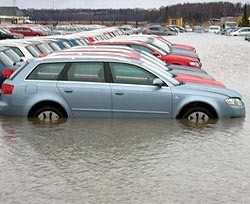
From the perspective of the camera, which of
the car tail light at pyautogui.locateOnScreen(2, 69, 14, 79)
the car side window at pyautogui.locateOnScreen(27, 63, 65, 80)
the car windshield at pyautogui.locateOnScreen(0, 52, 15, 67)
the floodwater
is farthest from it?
the car windshield at pyautogui.locateOnScreen(0, 52, 15, 67)

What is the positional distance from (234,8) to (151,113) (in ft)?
548

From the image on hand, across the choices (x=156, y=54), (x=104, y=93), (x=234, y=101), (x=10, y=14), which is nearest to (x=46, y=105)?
(x=104, y=93)

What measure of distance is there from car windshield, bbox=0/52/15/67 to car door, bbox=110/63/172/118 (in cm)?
374

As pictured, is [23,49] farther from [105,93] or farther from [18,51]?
[105,93]

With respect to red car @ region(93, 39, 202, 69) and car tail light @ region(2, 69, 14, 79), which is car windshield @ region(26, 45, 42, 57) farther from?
car tail light @ region(2, 69, 14, 79)

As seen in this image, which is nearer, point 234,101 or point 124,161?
point 124,161

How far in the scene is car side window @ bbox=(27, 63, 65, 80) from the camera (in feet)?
33.3

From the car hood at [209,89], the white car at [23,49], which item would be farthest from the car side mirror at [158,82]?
the white car at [23,49]

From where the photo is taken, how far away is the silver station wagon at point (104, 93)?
9922 millimetres

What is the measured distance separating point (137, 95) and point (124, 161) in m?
2.54

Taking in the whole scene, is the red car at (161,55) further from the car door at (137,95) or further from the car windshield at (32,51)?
the car door at (137,95)

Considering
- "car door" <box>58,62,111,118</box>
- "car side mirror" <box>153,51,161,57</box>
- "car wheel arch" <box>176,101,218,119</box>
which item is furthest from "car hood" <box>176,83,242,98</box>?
"car side mirror" <box>153,51,161,57</box>

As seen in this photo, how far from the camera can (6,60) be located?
13.0 meters

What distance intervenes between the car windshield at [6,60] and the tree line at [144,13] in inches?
5134
